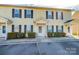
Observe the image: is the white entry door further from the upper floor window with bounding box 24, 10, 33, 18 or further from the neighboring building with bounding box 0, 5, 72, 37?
the upper floor window with bounding box 24, 10, 33, 18

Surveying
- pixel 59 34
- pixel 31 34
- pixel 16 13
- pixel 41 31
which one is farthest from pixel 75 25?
pixel 16 13

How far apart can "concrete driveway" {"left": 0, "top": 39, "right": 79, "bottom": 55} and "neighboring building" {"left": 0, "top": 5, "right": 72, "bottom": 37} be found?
0.16 meters

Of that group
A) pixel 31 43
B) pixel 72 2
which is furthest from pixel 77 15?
pixel 31 43

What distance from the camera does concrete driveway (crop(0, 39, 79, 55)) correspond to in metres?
1.94

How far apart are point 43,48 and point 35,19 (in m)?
0.42

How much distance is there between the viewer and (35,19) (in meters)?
1.97

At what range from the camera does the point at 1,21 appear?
74.1 inches

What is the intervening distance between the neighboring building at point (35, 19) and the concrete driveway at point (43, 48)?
0.16 meters

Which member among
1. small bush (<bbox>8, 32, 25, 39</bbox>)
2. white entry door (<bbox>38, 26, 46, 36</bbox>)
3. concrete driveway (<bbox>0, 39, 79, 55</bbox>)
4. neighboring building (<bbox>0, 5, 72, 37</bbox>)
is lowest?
concrete driveway (<bbox>0, 39, 79, 55</bbox>)

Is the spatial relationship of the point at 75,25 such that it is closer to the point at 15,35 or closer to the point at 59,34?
the point at 59,34

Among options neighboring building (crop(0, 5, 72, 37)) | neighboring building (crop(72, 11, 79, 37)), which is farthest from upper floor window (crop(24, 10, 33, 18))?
neighboring building (crop(72, 11, 79, 37))

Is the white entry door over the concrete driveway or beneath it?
over

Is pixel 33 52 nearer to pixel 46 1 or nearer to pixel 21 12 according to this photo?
pixel 21 12

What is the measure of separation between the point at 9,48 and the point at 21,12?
20.6 inches
